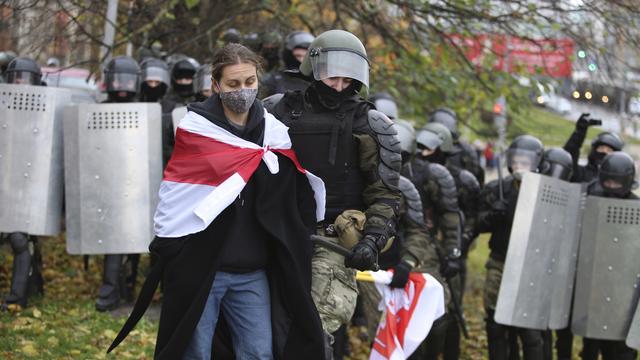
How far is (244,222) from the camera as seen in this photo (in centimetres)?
432

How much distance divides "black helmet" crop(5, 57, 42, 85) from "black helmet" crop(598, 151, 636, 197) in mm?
4681

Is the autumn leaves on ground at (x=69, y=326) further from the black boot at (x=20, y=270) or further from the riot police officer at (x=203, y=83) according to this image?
the riot police officer at (x=203, y=83)

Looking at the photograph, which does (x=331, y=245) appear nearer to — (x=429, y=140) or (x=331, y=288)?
(x=331, y=288)

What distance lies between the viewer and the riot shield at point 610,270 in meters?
6.91

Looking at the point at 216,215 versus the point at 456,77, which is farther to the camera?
the point at 456,77

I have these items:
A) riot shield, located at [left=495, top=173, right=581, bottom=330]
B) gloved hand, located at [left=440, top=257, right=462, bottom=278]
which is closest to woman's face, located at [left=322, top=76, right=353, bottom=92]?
riot shield, located at [left=495, top=173, right=581, bottom=330]

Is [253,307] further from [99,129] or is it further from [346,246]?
[99,129]

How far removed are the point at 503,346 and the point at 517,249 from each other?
89cm

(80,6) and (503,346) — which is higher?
(80,6)

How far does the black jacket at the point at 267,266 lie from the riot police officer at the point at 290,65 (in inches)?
142

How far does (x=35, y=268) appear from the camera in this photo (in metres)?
7.89

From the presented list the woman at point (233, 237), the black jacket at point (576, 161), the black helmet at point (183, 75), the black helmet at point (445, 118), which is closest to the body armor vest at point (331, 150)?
the woman at point (233, 237)

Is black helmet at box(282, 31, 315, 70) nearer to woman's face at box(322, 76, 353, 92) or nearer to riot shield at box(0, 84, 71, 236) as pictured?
riot shield at box(0, 84, 71, 236)

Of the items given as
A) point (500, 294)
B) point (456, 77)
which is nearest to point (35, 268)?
point (500, 294)
